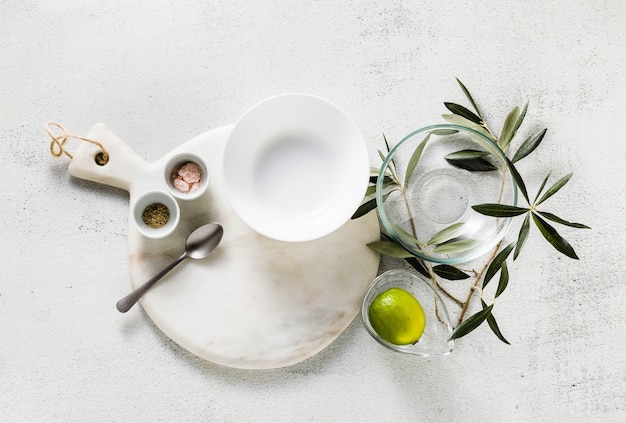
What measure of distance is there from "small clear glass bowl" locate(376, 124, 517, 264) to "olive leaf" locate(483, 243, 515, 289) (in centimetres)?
5

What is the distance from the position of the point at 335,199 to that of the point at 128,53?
500 millimetres

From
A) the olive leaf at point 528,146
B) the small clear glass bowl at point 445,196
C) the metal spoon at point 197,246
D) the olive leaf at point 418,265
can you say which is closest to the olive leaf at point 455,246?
the small clear glass bowl at point 445,196

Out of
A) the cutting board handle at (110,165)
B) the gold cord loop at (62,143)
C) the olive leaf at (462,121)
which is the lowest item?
the olive leaf at (462,121)

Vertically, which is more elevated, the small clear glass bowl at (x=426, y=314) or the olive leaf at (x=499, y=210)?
the olive leaf at (x=499, y=210)

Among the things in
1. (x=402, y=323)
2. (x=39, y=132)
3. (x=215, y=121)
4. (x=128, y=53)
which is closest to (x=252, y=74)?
(x=215, y=121)

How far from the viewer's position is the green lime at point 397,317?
976mm

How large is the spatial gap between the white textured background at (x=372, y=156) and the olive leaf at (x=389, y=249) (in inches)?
6.3

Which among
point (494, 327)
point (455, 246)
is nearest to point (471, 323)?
point (494, 327)

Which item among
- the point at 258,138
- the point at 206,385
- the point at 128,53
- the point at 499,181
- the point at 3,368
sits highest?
the point at 128,53

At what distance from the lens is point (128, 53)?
111cm

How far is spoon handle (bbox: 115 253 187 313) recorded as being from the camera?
102cm

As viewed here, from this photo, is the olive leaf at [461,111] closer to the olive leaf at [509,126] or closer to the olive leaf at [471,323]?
the olive leaf at [509,126]

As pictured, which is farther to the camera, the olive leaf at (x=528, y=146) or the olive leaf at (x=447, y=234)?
the olive leaf at (x=528, y=146)

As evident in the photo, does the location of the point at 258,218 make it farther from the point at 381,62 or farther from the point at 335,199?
the point at 381,62
